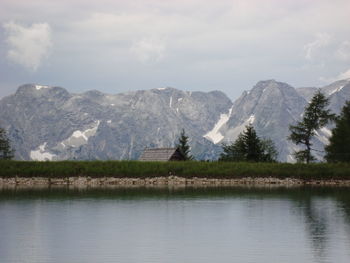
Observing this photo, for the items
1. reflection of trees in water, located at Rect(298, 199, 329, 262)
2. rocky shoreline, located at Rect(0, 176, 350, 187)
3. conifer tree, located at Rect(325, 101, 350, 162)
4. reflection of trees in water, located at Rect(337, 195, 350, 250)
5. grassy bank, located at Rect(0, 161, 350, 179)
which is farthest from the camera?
conifer tree, located at Rect(325, 101, 350, 162)

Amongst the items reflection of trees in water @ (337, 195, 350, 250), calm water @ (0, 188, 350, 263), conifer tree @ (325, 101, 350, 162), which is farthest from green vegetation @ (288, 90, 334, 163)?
calm water @ (0, 188, 350, 263)

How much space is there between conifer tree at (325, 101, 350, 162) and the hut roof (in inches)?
893

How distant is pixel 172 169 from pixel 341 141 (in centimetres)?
2615

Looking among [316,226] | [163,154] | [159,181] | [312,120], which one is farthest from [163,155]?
[316,226]

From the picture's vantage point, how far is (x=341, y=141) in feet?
287

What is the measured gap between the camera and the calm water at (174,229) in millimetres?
25750

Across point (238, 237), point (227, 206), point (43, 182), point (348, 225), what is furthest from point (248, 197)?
point (43, 182)

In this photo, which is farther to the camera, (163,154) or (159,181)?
(163,154)

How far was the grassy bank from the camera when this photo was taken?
249 feet

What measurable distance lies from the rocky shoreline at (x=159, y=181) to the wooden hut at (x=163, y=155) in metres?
12.0

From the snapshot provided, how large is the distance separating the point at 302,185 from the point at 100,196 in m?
31.4

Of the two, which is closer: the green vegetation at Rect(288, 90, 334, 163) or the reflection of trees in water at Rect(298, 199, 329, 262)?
the reflection of trees in water at Rect(298, 199, 329, 262)

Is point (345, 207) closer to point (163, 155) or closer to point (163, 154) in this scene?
point (163, 155)

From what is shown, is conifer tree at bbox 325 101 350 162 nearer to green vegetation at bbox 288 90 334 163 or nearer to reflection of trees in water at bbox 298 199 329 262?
green vegetation at bbox 288 90 334 163
